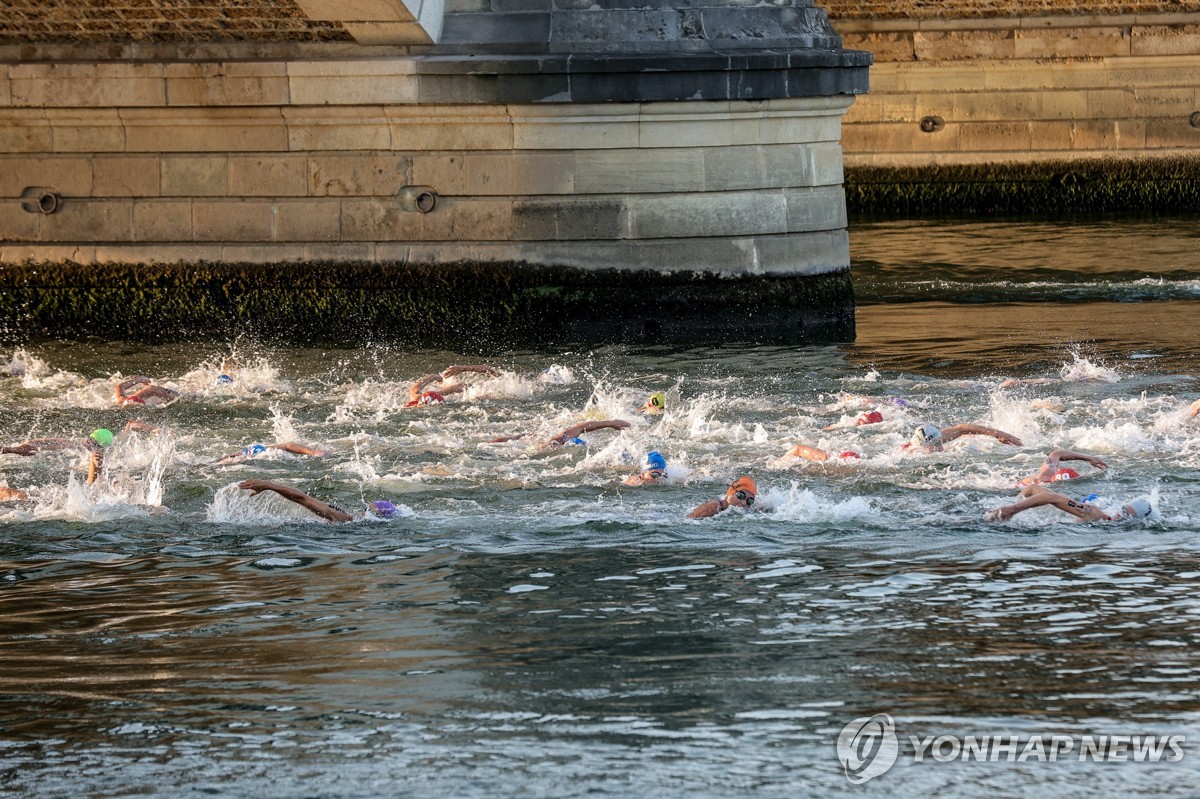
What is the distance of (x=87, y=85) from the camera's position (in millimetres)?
19297

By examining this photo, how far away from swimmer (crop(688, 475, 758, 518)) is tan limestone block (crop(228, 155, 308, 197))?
9.04m

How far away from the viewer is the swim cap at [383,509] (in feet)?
39.1

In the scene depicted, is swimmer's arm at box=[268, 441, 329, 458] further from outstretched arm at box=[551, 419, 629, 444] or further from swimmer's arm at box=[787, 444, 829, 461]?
swimmer's arm at box=[787, 444, 829, 461]

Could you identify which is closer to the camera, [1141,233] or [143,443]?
[143,443]

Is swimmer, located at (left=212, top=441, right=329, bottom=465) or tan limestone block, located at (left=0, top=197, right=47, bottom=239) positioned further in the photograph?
tan limestone block, located at (left=0, top=197, right=47, bottom=239)

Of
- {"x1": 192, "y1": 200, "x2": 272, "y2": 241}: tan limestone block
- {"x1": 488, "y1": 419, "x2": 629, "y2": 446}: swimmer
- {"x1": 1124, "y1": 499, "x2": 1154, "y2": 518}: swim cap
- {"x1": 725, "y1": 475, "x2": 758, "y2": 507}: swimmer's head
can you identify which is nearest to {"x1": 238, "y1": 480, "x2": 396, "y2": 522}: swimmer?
{"x1": 725, "y1": 475, "x2": 758, "y2": 507}: swimmer's head

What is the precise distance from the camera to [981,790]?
6820 millimetres

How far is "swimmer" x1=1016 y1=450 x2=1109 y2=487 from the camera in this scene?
1220 cm

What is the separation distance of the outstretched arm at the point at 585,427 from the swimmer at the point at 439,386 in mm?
2236

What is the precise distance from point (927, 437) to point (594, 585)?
4.31 metres

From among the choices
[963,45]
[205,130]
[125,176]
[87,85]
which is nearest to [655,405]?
[205,130]

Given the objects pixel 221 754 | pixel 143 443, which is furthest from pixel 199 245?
pixel 221 754

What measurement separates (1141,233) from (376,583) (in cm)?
2180

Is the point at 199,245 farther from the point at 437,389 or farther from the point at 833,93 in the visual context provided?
the point at 833,93
